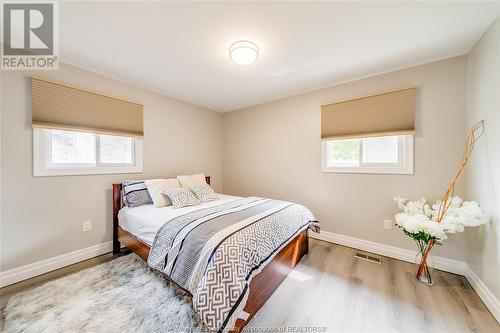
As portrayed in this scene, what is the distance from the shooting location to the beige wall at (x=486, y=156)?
1.54 m

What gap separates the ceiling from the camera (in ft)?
4.75

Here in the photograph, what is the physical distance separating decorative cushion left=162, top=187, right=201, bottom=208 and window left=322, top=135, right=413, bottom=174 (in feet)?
6.51

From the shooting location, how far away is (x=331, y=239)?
2.84 metres

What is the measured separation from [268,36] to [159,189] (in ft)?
7.30

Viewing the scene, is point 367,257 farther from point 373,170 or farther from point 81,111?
point 81,111

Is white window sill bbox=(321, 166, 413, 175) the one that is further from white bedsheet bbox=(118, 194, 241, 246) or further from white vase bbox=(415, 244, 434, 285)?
white bedsheet bbox=(118, 194, 241, 246)

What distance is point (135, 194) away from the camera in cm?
250

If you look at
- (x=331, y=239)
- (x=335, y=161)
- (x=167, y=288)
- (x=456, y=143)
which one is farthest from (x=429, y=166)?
(x=167, y=288)

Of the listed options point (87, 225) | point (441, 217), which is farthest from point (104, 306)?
point (441, 217)

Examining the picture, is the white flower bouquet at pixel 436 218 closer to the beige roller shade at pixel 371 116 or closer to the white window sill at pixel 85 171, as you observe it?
the beige roller shade at pixel 371 116

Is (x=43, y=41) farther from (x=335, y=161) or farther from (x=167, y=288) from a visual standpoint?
(x=335, y=161)

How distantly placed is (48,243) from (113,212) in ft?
2.13

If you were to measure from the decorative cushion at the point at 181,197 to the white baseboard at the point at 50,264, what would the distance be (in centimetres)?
109

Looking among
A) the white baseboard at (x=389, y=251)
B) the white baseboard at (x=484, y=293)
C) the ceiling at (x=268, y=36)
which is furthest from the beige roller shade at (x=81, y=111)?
the white baseboard at (x=484, y=293)
